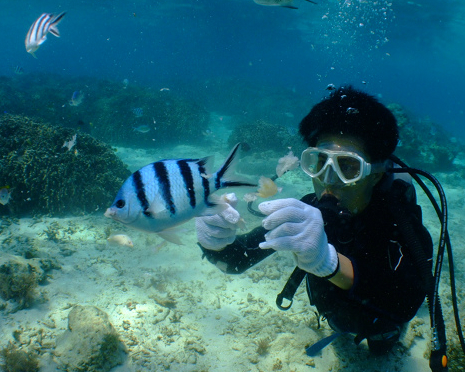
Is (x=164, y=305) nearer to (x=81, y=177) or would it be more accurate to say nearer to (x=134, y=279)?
(x=134, y=279)

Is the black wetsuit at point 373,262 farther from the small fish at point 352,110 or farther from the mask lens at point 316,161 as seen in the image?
the small fish at point 352,110

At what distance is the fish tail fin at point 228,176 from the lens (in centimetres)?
127

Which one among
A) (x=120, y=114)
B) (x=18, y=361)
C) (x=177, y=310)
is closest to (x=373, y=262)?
(x=177, y=310)

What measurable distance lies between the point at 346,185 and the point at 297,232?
924 mm

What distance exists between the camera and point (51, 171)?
638cm

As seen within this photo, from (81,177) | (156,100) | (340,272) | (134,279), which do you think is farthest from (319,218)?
(156,100)

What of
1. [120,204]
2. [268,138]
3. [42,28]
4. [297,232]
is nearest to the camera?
[120,204]

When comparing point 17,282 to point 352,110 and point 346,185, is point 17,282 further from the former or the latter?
point 352,110

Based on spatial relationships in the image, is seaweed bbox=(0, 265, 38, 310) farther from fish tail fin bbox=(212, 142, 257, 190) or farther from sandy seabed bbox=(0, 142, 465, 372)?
fish tail fin bbox=(212, 142, 257, 190)

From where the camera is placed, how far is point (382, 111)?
2.31m

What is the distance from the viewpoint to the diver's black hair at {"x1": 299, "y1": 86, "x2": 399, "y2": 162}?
87.7 inches

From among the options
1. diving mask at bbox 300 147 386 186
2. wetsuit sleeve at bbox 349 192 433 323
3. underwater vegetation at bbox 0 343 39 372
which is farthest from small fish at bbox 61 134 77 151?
wetsuit sleeve at bbox 349 192 433 323

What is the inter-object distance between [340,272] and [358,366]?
1753mm

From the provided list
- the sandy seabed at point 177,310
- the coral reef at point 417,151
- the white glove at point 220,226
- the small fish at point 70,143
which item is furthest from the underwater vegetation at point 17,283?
the coral reef at point 417,151
